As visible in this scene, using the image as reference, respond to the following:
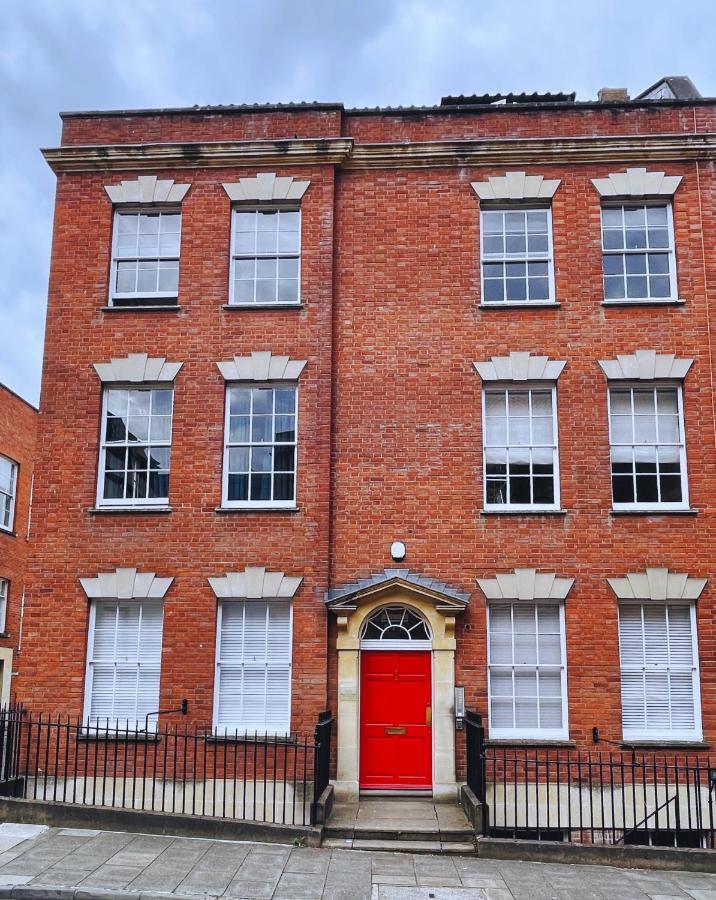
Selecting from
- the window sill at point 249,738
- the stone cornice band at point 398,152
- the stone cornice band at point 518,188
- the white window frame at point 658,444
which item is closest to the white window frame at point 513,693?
the white window frame at point 658,444

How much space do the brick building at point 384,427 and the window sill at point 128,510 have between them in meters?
0.04

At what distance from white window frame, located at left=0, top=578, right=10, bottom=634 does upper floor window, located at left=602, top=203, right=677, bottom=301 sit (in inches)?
713

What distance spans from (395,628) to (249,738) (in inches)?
106

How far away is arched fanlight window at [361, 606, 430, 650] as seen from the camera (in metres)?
13.7

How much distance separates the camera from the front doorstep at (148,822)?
10883mm

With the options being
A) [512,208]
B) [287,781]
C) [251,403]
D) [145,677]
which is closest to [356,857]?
[287,781]

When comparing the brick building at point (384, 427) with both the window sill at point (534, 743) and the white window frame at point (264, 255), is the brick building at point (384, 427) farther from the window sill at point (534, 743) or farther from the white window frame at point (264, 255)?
the window sill at point (534, 743)

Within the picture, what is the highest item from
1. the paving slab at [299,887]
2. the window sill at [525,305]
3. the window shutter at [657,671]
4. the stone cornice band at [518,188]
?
the stone cornice band at [518,188]

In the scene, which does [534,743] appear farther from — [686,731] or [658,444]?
[658,444]

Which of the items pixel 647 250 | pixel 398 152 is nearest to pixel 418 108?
pixel 398 152

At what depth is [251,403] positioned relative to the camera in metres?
14.6

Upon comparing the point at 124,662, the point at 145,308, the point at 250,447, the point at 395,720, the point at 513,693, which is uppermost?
the point at 145,308

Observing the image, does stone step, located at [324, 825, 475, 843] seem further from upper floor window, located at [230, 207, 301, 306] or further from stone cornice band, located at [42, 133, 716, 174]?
stone cornice band, located at [42, 133, 716, 174]

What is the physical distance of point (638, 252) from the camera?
584 inches
